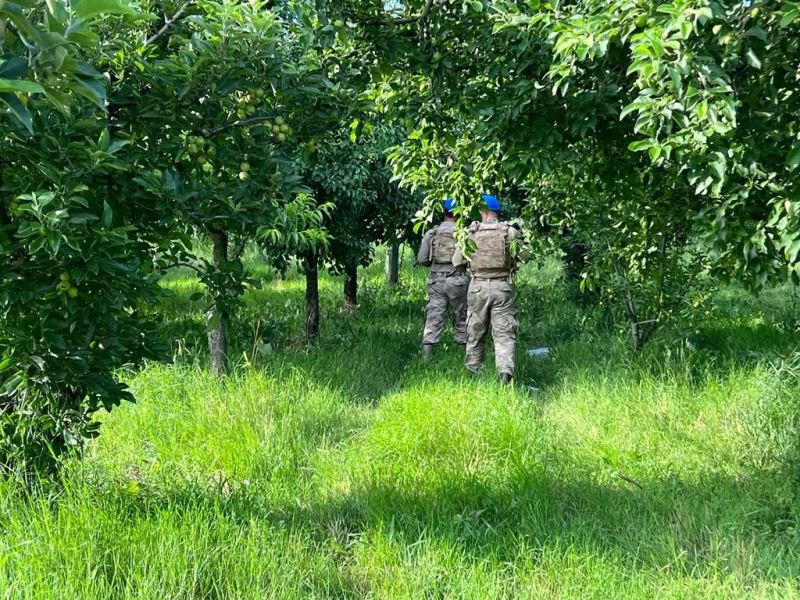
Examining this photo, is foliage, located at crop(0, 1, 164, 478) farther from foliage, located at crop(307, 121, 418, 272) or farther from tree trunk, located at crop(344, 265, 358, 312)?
tree trunk, located at crop(344, 265, 358, 312)

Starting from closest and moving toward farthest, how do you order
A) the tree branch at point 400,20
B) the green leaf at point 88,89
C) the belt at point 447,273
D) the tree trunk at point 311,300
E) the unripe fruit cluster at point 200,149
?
1. the green leaf at point 88,89
2. the unripe fruit cluster at point 200,149
3. the tree branch at point 400,20
4. the belt at point 447,273
5. the tree trunk at point 311,300

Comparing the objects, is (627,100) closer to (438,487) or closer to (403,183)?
(403,183)

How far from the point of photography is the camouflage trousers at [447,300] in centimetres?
812

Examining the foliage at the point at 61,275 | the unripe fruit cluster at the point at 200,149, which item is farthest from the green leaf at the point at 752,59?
the foliage at the point at 61,275

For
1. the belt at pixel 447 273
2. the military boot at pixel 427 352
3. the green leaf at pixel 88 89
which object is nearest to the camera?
the green leaf at pixel 88 89

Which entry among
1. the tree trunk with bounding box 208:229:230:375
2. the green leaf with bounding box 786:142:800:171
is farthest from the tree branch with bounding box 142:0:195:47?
the tree trunk with bounding box 208:229:230:375

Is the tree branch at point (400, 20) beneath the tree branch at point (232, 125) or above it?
above

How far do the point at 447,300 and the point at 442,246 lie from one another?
2.20 feet

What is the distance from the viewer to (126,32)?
2959 mm

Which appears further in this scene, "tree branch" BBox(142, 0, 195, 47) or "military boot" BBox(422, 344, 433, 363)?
"military boot" BBox(422, 344, 433, 363)

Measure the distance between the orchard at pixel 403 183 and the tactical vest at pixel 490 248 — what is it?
3.67 ft

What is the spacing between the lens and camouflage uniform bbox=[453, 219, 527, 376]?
6.66 m

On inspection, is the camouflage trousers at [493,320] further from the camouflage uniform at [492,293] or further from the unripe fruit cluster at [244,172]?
the unripe fruit cluster at [244,172]

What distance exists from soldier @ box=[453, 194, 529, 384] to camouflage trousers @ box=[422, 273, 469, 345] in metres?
1.18
